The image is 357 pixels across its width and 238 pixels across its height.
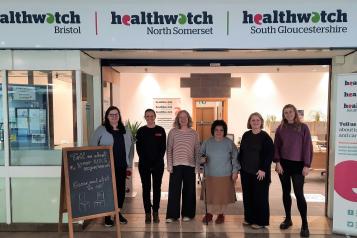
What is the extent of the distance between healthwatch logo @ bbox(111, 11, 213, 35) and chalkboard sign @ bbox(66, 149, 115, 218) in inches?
57.2

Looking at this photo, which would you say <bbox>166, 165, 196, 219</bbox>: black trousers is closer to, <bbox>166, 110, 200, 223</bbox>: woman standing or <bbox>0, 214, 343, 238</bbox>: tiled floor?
<bbox>166, 110, 200, 223</bbox>: woman standing

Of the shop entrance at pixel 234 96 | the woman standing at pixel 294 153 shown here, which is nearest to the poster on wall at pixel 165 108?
the shop entrance at pixel 234 96

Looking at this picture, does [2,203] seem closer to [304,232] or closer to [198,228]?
[198,228]

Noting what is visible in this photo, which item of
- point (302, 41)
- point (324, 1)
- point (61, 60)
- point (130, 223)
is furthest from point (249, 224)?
point (61, 60)

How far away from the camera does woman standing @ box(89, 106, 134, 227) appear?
3668mm

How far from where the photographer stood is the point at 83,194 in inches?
123

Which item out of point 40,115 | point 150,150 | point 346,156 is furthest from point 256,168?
point 40,115

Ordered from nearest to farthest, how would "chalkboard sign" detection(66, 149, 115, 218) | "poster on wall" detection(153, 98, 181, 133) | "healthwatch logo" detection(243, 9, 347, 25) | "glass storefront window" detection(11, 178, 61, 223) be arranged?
"chalkboard sign" detection(66, 149, 115, 218) → "healthwatch logo" detection(243, 9, 347, 25) → "glass storefront window" detection(11, 178, 61, 223) → "poster on wall" detection(153, 98, 181, 133)

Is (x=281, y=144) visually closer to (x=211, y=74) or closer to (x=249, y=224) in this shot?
(x=249, y=224)

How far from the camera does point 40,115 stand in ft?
12.4

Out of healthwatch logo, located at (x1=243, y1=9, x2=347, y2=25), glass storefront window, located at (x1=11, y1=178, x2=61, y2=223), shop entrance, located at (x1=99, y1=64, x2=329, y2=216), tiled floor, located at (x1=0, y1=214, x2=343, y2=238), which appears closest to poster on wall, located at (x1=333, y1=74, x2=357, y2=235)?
tiled floor, located at (x1=0, y1=214, x2=343, y2=238)

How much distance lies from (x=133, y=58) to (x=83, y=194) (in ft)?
7.13

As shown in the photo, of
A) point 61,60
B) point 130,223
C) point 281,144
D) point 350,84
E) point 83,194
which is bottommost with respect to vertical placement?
point 130,223

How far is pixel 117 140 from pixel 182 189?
1.06 meters
